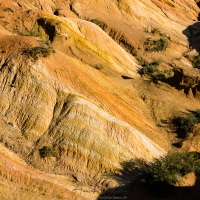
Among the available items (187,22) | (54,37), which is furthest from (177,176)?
(187,22)

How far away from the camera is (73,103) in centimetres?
2191

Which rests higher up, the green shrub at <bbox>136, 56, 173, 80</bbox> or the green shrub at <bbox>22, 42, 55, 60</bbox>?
the green shrub at <bbox>22, 42, 55, 60</bbox>

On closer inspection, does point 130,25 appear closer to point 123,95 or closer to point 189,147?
point 123,95

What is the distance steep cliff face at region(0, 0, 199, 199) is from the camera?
19.9 meters

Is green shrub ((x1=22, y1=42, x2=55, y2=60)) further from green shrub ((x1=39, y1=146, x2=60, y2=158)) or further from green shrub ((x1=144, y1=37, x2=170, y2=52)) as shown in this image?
green shrub ((x1=144, y1=37, x2=170, y2=52))

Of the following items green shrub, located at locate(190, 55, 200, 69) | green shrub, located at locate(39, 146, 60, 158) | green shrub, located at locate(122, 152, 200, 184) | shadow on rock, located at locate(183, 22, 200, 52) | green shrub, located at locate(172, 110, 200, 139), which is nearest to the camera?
green shrub, located at locate(122, 152, 200, 184)

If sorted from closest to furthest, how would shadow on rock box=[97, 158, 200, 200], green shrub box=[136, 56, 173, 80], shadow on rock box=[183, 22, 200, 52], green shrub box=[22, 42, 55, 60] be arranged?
1. shadow on rock box=[97, 158, 200, 200]
2. green shrub box=[22, 42, 55, 60]
3. green shrub box=[136, 56, 173, 80]
4. shadow on rock box=[183, 22, 200, 52]

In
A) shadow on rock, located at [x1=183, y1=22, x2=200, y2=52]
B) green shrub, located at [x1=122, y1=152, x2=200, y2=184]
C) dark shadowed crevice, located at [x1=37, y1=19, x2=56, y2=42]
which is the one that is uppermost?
green shrub, located at [x1=122, y1=152, x2=200, y2=184]

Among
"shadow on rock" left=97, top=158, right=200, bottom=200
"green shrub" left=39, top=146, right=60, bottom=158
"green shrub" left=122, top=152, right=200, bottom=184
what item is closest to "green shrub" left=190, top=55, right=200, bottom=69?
"green shrub" left=122, top=152, right=200, bottom=184

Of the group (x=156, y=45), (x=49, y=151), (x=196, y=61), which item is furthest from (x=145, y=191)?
(x=196, y=61)

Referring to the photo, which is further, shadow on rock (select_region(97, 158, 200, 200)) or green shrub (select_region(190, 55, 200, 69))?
green shrub (select_region(190, 55, 200, 69))

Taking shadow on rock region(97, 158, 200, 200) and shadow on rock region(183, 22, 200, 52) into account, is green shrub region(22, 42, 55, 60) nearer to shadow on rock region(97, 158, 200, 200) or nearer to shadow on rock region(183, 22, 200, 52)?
shadow on rock region(97, 158, 200, 200)

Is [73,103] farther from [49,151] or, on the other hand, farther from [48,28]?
[48,28]

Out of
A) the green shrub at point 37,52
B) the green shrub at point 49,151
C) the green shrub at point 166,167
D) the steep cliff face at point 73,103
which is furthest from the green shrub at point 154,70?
the green shrub at point 49,151
